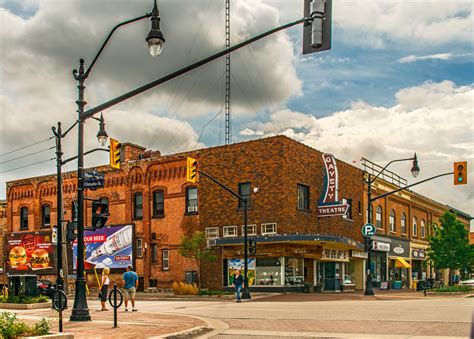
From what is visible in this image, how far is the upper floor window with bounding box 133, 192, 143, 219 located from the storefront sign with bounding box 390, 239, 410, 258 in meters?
21.4

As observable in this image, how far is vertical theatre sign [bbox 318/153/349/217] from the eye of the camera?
4009 cm

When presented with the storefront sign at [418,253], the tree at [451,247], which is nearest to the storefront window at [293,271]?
the tree at [451,247]

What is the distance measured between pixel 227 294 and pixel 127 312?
12118 millimetres

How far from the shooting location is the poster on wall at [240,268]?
3822 centimetres

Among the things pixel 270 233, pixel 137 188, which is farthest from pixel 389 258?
pixel 137 188

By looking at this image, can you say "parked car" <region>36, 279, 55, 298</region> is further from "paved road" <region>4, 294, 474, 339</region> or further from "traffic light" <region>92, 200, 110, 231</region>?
"traffic light" <region>92, 200, 110, 231</region>

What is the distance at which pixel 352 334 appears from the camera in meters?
15.1

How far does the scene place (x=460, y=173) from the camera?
30797 millimetres

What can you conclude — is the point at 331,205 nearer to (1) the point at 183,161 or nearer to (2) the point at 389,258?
(1) the point at 183,161

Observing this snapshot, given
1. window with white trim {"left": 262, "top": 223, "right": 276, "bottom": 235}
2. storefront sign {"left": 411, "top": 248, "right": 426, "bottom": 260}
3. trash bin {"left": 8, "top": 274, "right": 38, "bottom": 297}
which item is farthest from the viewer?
storefront sign {"left": 411, "top": 248, "right": 426, "bottom": 260}

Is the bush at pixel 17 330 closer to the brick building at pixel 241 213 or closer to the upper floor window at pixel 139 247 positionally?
the brick building at pixel 241 213

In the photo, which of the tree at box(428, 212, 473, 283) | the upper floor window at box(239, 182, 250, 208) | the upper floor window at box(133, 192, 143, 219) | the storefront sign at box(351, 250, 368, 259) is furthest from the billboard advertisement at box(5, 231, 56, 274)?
the tree at box(428, 212, 473, 283)

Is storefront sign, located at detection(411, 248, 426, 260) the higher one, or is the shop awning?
storefront sign, located at detection(411, 248, 426, 260)

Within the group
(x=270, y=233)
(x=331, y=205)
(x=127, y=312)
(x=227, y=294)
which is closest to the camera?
(x=127, y=312)
